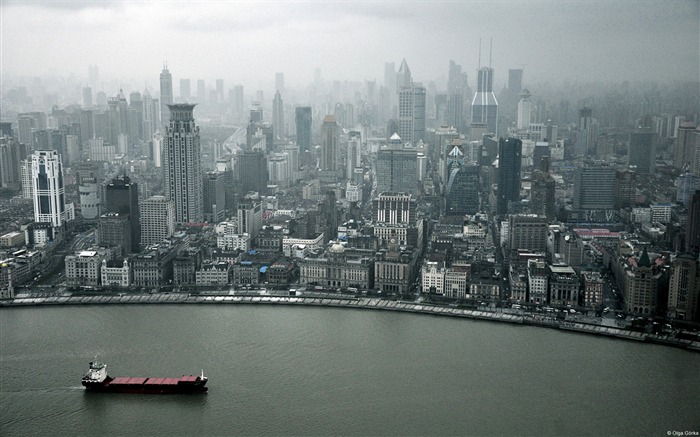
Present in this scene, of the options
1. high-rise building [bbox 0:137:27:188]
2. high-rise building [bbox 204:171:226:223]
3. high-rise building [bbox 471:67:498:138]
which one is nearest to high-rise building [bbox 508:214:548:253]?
high-rise building [bbox 204:171:226:223]

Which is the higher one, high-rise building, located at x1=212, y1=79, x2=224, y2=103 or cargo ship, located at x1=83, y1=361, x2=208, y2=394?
high-rise building, located at x1=212, y1=79, x2=224, y2=103

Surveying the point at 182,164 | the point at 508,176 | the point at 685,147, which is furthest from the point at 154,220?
the point at 685,147

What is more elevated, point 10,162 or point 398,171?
point 10,162

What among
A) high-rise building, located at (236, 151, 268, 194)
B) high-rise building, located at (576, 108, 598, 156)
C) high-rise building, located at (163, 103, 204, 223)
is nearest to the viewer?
high-rise building, located at (163, 103, 204, 223)

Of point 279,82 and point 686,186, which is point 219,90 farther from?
point 686,186

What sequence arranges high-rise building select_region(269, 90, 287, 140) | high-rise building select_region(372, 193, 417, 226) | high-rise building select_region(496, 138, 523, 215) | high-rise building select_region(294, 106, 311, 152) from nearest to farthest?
high-rise building select_region(372, 193, 417, 226) → high-rise building select_region(496, 138, 523, 215) → high-rise building select_region(294, 106, 311, 152) → high-rise building select_region(269, 90, 287, 140)

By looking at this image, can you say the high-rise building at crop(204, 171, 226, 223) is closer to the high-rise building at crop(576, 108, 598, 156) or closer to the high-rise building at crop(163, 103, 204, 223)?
the high-rise building at crop(163, 103, 204, 223)
